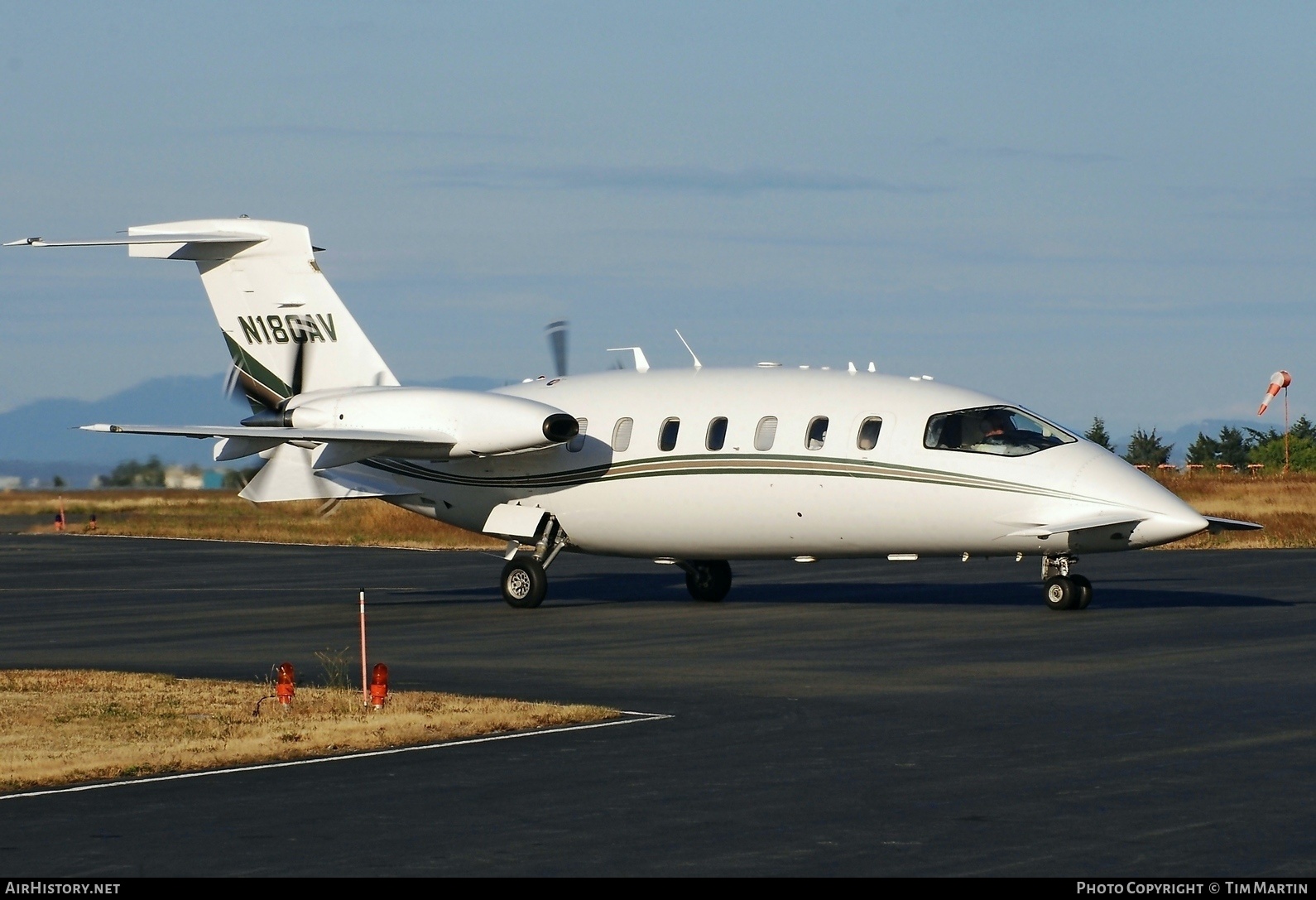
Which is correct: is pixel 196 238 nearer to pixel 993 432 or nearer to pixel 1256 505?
pixel 993 432

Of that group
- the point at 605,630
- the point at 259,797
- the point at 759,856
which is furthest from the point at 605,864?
the point at 605,630

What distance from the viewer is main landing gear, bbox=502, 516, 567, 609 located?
102ft

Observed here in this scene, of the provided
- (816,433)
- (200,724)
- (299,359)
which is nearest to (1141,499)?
(816,433)

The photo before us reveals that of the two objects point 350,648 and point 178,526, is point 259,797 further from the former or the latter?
point 178,526

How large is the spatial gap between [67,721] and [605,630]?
10836 millimetres

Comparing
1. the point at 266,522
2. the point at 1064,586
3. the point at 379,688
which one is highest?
the point at 266,522

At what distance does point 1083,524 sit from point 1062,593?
1519mm

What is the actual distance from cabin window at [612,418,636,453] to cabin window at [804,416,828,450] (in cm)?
333

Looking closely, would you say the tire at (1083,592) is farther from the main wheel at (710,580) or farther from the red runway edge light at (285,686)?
the red runway edge light at (285,686)

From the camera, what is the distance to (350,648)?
24422mm

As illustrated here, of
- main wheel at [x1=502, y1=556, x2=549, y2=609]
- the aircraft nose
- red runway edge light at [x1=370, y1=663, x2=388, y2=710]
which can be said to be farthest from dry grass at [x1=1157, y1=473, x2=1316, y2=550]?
red runway edge light at [x1=370, y1=663, x2=388, y2=710]

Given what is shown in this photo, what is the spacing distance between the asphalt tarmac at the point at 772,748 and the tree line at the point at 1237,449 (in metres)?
58.3

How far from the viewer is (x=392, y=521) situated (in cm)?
6238

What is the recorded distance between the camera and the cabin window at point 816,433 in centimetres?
2906
